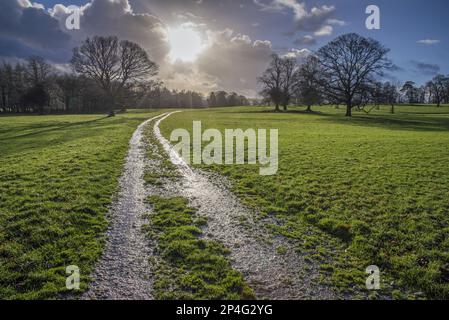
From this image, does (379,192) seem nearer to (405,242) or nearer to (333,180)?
(333,180)

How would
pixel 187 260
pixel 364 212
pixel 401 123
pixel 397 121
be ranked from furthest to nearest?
pixel 397 121, pixel 401 123, pixel 364 212, pixel 187 260

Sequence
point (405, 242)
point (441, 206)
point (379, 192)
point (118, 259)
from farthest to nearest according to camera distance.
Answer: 1. point (379, 192)
2. point (441, 206)
3. point (405, 242)
4. point (118, 259)

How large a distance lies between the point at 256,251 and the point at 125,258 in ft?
10.7

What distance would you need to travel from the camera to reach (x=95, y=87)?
61.4m

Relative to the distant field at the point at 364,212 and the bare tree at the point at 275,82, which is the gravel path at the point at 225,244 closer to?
the distant field at the point at 364,212

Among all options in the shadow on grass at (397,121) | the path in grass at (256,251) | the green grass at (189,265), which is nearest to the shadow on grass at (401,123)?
the shadow on grass at (397,121)

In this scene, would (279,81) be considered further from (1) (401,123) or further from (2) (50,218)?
(2) (50,218)

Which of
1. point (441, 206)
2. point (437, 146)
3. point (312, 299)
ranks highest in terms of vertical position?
point (437, 146)

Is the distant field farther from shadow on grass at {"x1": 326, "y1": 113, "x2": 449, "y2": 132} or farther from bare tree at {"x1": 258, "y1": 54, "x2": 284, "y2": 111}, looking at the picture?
A: bare tree at {"x1": 258, "y1": 54, "x2": 284, "y2": 111}

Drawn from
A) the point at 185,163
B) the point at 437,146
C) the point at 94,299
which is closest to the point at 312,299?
the point at 94,299

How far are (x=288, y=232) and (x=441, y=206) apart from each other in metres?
5.90

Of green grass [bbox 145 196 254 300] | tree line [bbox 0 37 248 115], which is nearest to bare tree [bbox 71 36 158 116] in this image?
tree line [bbox 0 37 248 115]

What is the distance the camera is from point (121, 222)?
323 inches

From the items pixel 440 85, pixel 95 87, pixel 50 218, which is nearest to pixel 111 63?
pixel 95 87
